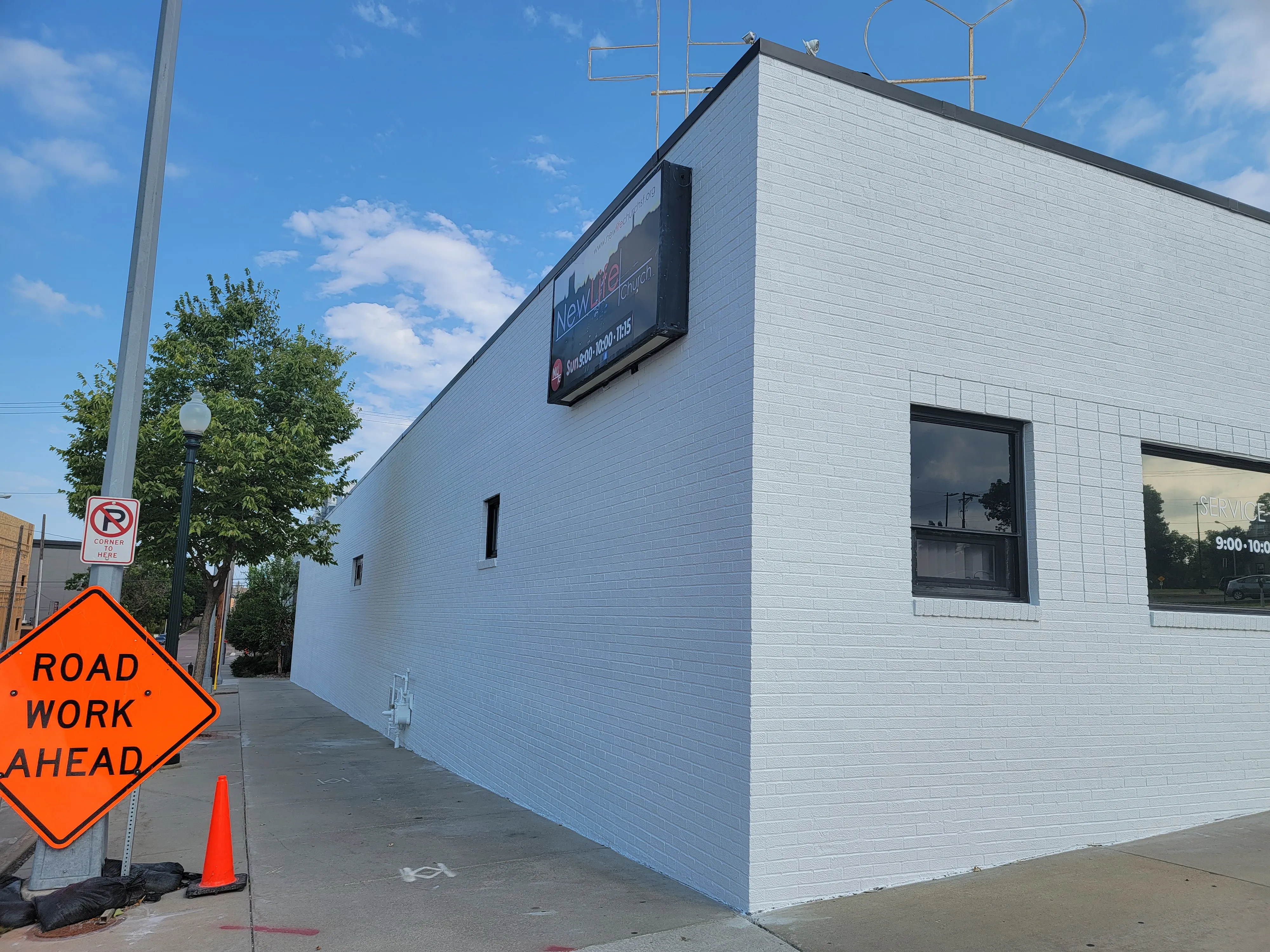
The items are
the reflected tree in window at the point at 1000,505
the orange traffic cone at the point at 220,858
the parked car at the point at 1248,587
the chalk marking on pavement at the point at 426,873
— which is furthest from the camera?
the parked car at the point at 1248,587

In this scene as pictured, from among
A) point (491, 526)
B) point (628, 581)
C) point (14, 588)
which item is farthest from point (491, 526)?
point (14, 588)

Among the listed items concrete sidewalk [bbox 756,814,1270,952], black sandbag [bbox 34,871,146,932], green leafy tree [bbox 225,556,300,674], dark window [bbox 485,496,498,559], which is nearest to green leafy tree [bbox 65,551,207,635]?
green leafy tree [bbox 225,556,300,674]

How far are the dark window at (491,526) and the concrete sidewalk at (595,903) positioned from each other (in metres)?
4.08

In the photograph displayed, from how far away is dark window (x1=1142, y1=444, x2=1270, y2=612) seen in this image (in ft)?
24.0

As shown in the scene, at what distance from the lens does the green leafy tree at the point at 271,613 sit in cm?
3853

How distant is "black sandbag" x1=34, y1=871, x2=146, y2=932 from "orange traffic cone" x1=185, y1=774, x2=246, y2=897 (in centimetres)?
41

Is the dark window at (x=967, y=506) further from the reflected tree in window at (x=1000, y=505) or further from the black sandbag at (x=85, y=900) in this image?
the black sandbag at (x=85, y=900)

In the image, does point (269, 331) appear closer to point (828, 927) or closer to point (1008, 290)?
point (1008, 290)

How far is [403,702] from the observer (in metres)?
15.2

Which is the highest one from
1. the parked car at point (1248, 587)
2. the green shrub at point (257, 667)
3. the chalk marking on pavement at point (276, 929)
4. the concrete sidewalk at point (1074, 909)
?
the parked car at point (1248, 587)

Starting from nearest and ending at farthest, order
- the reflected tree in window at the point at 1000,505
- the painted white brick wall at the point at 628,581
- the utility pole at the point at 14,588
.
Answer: the painted white brick wall at the point at 628,581
the reflected tree in window at the point at 1000,505
the utility pole at the point at 14,588

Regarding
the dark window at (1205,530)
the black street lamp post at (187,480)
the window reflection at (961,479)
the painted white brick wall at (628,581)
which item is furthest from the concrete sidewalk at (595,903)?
the window reflection at (961,479)

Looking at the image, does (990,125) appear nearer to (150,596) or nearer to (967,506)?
(967,506)

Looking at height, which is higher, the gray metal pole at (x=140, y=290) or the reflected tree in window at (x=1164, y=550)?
the gray metal pole at (x=140, y=290)
